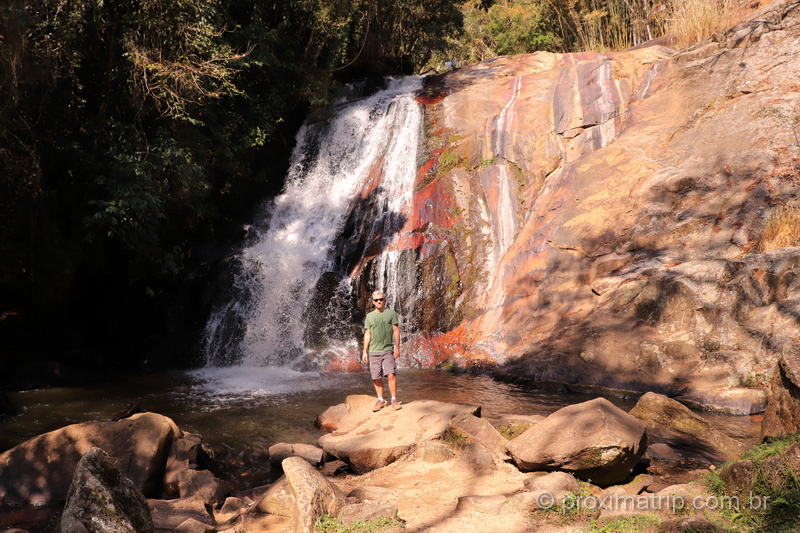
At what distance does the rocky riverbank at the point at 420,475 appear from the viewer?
14.4 ft

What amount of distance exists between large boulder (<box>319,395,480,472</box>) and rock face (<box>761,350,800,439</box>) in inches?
118

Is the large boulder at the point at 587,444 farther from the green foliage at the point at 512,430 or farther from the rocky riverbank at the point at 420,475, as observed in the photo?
the green foliage at the point at 512,430

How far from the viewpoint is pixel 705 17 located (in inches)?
619

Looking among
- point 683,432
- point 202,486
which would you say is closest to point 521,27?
point 683,432

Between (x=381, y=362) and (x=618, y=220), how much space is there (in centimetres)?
682

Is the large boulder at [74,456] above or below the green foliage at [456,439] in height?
above

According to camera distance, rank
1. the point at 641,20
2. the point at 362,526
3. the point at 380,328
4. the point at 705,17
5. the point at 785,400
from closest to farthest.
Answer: the point at 362,526, the point at 785,400, the point at 380,328, the point at 705,17, the point at 641,20

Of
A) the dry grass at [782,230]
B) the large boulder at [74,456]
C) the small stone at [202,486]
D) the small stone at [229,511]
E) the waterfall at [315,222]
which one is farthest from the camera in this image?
the waterfall at [315,222]

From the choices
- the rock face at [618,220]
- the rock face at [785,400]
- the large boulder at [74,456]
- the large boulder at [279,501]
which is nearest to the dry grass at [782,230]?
the rock face at [618,220]

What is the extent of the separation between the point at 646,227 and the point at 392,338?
6261 millimetres

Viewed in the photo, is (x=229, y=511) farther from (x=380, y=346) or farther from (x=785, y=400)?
(x=785, y=400)

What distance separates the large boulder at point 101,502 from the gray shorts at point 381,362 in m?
3.88

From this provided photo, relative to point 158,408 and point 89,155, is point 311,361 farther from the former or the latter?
point 89,155

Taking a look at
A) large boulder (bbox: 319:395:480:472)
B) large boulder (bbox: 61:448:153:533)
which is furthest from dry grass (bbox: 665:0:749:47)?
large boulder (bbox: 61:448:153:533)
